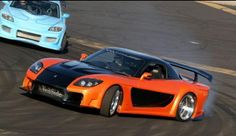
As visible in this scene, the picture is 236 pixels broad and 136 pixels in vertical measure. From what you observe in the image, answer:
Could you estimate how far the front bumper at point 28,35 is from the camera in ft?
61.5

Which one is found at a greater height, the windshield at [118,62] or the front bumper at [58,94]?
Answer: the windshield at [118,62]

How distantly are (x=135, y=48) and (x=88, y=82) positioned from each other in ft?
42.2

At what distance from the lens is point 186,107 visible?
12859mm

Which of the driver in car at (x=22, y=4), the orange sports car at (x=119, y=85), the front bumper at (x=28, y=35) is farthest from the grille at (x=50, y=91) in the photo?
the driver in car at (x=22, y=4)

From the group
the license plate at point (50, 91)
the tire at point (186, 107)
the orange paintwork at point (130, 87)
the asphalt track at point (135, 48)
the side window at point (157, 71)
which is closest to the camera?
the asphalt track at point (135, 48)

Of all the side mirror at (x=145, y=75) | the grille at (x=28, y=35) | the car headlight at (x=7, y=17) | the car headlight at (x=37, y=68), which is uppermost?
the side mirror at (x=145, y=75)

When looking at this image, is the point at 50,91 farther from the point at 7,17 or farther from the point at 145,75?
the point at 7,17

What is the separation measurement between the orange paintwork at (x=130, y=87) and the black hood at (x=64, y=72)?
142 millimetres

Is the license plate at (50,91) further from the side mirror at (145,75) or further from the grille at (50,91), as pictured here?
the side mirror at (145,75)

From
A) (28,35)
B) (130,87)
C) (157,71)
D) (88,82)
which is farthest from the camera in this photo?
(28,35)

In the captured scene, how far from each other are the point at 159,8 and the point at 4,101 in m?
25.6

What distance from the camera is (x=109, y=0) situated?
3841 cm

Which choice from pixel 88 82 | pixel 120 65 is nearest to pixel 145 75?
pixel 120 65

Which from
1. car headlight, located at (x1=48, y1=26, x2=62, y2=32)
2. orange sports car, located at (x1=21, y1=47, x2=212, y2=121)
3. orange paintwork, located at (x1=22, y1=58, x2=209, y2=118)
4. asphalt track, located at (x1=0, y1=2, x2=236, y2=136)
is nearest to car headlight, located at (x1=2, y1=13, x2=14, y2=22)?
asphalt track, located at (x1=0, y1=2, x2=236, y2=136)
